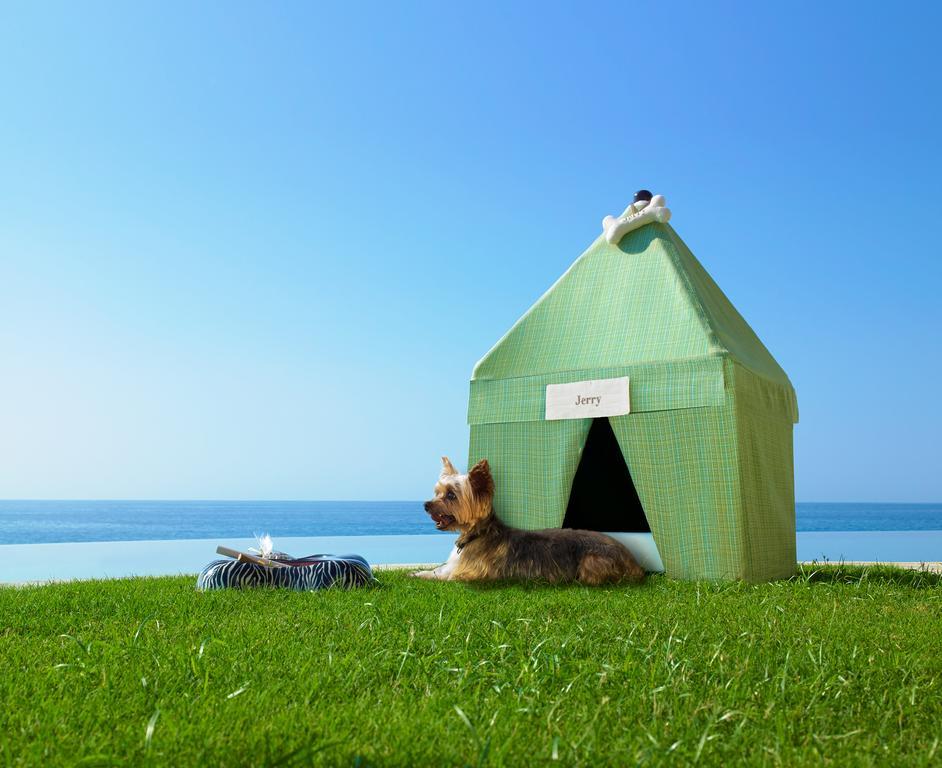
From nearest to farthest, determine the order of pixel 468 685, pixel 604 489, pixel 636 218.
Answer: pixel 468 685, pixel 636 218, pixel 604 489

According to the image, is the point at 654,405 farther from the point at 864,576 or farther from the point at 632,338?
the point at 864,576

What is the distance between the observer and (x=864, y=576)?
17.3 ft

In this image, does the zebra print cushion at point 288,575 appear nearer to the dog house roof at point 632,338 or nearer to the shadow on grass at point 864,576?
the dog house roof at point 632,338

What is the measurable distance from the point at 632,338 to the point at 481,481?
159 cm

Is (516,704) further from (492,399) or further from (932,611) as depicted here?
(492,399)

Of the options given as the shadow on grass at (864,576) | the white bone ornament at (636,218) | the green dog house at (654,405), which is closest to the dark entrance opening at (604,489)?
the green dog house at (654,405)

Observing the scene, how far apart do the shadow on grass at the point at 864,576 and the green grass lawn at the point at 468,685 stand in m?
1.64

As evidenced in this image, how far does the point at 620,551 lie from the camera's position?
4.94 m

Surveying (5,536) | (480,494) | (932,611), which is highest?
(480,494)

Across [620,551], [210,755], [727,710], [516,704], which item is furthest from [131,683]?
[620,551]

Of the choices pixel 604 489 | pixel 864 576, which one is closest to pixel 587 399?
pixel 604 489

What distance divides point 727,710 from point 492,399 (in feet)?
13.2

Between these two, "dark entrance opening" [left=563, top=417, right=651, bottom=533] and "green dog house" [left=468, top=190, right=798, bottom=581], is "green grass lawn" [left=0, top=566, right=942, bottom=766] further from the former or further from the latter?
"dark entrance opening" [left=563, top=417, right=651, bottom=533]

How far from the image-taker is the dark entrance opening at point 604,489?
22.2 ft
